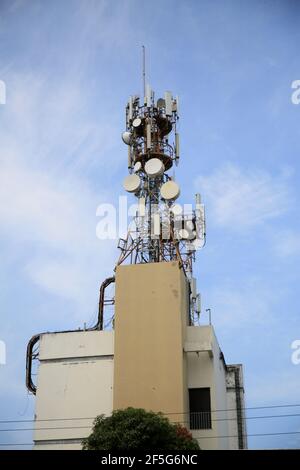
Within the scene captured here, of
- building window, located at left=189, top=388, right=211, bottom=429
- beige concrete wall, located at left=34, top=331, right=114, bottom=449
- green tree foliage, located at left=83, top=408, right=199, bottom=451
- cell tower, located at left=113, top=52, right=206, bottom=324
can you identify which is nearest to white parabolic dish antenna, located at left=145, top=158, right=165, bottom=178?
cell tower, located at left=113, top=52, right=206, bottom=324

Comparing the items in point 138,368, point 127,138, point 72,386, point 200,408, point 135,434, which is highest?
point 127,138

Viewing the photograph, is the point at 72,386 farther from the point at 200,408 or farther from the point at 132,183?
the point at 132,183

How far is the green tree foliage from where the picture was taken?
21.7 metres

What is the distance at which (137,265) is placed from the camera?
29281mm

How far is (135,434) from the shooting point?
21703 mm

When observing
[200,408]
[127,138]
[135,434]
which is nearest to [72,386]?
[200,408]

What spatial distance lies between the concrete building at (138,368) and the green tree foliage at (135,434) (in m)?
3.74

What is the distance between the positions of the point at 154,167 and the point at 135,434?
15098 mm

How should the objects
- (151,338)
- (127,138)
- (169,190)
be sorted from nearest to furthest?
(151,338) → (169,190) → (127,138)

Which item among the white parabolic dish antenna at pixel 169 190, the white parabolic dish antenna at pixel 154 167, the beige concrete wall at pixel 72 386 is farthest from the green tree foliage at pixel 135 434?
the white parabolic dish antenna at pixel 154 167

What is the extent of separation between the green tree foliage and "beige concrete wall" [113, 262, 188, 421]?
3.74m
